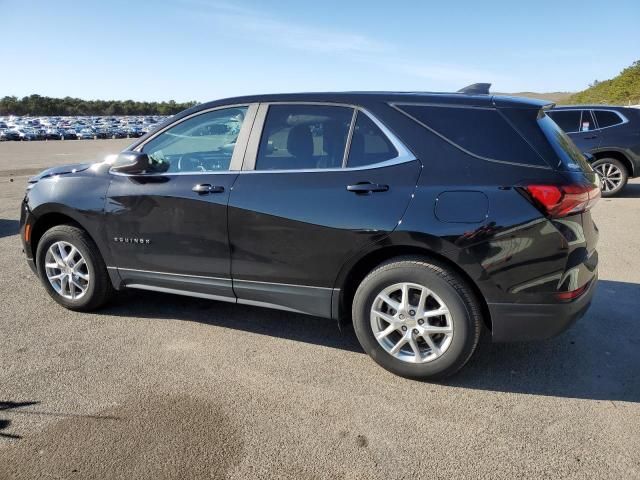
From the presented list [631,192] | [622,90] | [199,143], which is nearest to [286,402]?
[199,143]

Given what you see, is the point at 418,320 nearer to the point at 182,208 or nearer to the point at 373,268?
the point at 373,268

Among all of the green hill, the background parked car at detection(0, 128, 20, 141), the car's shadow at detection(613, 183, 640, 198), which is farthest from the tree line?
the car's shadow at detection(613, 183, 640, 198)

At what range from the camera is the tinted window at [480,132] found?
3.04 m

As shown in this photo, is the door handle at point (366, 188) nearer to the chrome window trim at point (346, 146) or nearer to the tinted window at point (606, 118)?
the chrome window trim at point (346, 146)

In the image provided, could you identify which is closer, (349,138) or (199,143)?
(349,138)

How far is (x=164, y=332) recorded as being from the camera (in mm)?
4082

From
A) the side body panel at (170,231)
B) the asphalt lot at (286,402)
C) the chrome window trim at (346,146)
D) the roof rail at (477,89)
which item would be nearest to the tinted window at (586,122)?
the asphalt lot at (286,402)

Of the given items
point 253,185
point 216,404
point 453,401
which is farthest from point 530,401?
point 253,185

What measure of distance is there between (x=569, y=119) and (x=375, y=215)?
8.83m

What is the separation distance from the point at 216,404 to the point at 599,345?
2.73 m

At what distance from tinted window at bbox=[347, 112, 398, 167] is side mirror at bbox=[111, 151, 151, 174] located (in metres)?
1.61

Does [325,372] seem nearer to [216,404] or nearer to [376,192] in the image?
[216,404]

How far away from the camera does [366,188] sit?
3232 millimetres

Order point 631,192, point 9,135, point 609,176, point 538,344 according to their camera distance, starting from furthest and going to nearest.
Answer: point 9,135, point 631,192, point 609,176, point 538,344
